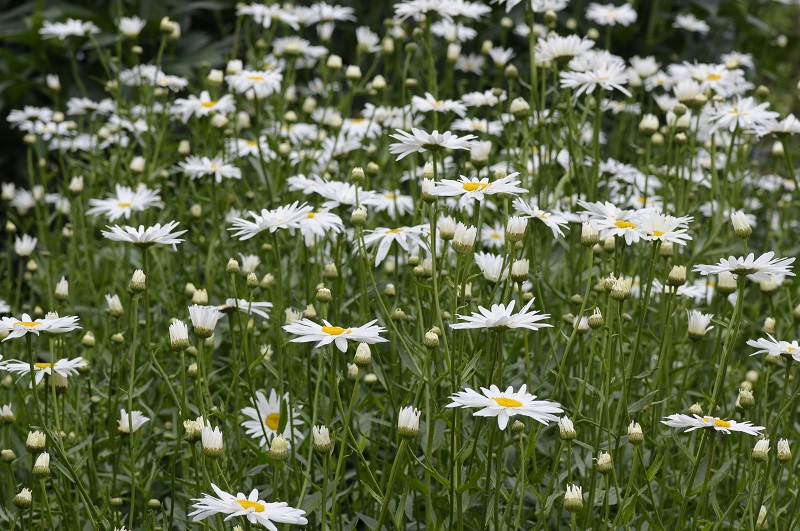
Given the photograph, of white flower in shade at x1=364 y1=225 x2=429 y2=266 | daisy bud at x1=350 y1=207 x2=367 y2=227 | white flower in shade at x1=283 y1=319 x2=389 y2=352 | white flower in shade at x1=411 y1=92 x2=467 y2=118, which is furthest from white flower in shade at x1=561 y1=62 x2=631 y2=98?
white flower in shade at x1=283 y1=319 x2=389 y2=352

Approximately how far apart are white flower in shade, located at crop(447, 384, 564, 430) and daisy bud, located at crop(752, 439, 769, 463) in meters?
0.42

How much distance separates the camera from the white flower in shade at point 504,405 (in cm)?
155

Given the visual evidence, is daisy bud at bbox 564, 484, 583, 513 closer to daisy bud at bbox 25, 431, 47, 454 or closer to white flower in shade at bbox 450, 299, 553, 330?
white flower in shade at bbox 450, 299, 553, 330

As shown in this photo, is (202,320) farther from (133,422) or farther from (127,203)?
(127,203)

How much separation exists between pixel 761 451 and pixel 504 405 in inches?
20.5

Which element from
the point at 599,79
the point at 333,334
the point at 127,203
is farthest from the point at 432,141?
the point at 127,203

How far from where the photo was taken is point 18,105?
5430mm

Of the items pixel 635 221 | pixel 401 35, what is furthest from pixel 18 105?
pixel 635 221

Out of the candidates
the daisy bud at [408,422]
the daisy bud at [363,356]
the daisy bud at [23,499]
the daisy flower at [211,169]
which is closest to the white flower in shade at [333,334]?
the daisy bud at [363,356]

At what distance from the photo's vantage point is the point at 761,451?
1.80m

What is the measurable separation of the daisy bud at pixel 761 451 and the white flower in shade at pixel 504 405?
1.37 ft

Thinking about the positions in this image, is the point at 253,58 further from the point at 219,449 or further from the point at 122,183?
the point at 219,449

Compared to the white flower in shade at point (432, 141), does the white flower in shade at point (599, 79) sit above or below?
below

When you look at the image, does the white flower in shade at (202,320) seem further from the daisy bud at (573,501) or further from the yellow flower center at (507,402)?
the daisy bud at (573,501)
